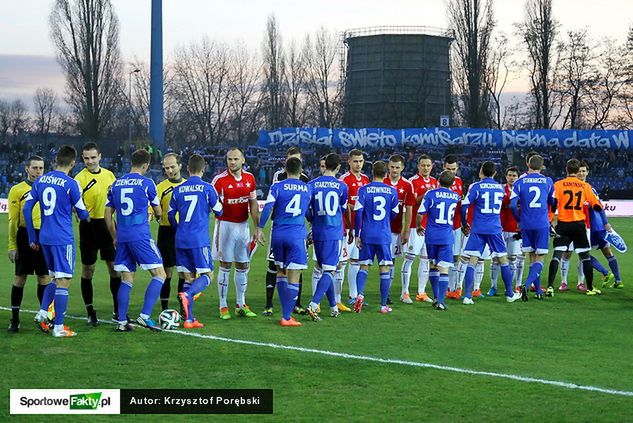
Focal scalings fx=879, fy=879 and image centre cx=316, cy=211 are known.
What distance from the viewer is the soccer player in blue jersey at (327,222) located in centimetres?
1137

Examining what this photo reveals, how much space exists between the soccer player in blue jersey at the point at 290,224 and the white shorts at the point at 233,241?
0.50m

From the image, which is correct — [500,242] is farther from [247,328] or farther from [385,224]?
[247,328]

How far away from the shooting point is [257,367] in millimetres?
8422

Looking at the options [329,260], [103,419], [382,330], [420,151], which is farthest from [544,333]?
[420,151]

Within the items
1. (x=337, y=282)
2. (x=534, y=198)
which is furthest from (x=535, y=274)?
(x=337, y=282)

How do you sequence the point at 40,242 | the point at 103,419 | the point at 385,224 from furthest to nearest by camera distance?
the point at 385,224 < the point at 40,242 < the point at 103,419

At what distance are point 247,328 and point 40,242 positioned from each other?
2.64 m

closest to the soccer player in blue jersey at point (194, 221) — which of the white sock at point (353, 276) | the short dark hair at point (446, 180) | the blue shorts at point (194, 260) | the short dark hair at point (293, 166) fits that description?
the blue shorts at point (194, 260)

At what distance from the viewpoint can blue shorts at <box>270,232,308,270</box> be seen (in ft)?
36.1

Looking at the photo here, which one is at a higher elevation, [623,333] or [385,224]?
[385,224]

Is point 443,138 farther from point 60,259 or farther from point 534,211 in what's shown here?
point 60,259

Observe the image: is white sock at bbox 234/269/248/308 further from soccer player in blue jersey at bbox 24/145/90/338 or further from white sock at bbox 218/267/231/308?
soccer player in blue jersey at bbox 24/145/90/338

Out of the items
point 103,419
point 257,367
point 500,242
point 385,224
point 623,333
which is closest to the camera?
point 103,419

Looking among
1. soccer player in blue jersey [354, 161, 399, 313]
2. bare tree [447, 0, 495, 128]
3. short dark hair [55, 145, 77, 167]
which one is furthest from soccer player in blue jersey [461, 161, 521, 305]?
bare tree [447, 0, 495, 128]
